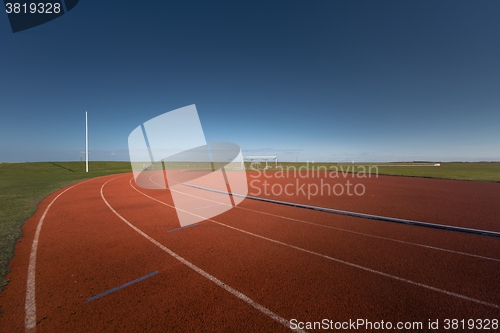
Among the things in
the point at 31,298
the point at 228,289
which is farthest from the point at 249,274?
the point at 31,298

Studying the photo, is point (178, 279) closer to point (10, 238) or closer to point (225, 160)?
point (10, 238)

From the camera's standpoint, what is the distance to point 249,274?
4488 mm

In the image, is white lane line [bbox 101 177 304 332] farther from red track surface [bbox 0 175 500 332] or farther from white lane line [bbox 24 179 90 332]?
white lane line [bbox 24 179 90 332]

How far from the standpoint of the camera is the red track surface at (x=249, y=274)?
328 cm

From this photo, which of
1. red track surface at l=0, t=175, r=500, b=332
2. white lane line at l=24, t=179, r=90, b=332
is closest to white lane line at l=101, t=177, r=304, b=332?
red track surface at l=0, t=175, r=500, b=332

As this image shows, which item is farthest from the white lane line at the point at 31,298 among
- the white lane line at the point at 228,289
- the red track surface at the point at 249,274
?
the white lane line at the point at 228,289

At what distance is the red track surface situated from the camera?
3.28 metres

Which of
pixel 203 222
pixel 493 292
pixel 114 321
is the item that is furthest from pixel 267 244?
pixel 493 292

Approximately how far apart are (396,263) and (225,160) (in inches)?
1915

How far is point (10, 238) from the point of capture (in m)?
6.30

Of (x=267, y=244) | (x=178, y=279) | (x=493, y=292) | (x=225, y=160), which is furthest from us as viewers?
(x=225, y=160)

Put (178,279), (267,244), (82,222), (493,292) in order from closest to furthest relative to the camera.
Answer: (493,292), (178,279), (267,244), (82,222)

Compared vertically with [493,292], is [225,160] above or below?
above

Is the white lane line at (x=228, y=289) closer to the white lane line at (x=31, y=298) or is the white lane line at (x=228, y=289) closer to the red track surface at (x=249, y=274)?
the red track surface at (x=249, y=274)
